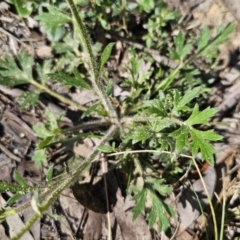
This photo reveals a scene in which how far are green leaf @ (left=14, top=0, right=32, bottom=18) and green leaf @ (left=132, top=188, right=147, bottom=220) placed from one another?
176 cm

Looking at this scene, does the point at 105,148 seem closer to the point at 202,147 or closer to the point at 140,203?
the point at 140,203

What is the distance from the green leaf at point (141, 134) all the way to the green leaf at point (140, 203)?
49cm

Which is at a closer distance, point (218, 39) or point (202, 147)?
point (202, 147)

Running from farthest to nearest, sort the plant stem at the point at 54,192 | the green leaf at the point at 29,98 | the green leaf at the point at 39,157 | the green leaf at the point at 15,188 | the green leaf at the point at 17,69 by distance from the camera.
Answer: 1. the green leaf at the point at 17,69
2. the green leaf at the point at 29,98
3. the green leaf at the point at 39,157
4. the green leaf at the point at 15,188
5. the plant stem at the point at 54,192

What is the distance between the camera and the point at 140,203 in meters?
3.30

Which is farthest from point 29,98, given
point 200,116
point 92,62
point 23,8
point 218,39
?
point 218,39

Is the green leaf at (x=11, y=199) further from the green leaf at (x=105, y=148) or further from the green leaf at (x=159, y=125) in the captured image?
the green leaf at (x=159, y=125)

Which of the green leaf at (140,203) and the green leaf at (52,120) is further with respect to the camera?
the green leaf at (52,120)

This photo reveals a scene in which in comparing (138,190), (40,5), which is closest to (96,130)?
(138,190)

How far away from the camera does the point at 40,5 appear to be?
3.76 meters

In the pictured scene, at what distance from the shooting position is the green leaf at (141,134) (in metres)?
3.04

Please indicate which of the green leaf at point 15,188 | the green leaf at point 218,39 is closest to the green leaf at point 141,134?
the green leaf at point 15,188

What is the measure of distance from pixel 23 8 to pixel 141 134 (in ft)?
5.08

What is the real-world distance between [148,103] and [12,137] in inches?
47.4
